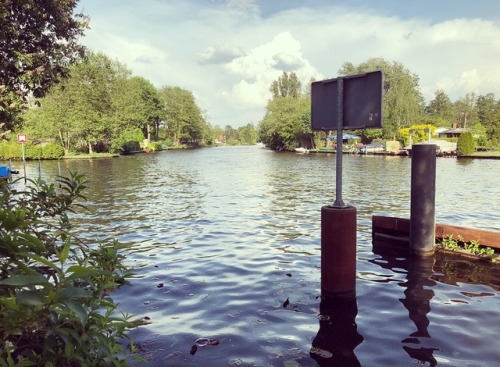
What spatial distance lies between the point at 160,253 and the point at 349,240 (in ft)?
18.1

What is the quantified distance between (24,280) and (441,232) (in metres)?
9.21

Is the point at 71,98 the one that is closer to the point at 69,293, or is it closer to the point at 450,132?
the point at 450,132

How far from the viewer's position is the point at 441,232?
9.17 metres

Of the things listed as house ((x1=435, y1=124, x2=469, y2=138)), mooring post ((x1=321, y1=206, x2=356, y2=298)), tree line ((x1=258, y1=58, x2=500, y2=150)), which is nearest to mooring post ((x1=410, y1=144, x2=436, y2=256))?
mooring post ((x1=321, y1=206, x2=356, y2=298))

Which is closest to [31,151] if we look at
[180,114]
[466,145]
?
[466,145]

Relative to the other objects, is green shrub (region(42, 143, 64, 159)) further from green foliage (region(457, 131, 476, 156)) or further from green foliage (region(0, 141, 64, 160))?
green foliage (region(457, 131, 476, 156))

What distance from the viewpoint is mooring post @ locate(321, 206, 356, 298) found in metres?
6.01

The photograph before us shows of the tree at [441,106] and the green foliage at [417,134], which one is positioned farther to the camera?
the tree at [441,106]

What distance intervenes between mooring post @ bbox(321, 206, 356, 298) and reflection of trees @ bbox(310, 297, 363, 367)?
8.1 inches

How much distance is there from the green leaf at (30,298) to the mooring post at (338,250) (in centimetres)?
470

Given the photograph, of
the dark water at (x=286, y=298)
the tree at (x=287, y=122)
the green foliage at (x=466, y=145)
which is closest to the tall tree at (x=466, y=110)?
the tree at (x=287, y=122)

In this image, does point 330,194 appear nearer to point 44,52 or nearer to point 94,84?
point 44,52

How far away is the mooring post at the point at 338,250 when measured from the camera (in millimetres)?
6008

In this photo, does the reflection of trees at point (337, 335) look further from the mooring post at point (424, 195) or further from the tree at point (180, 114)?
the tree at point (180, 114)
